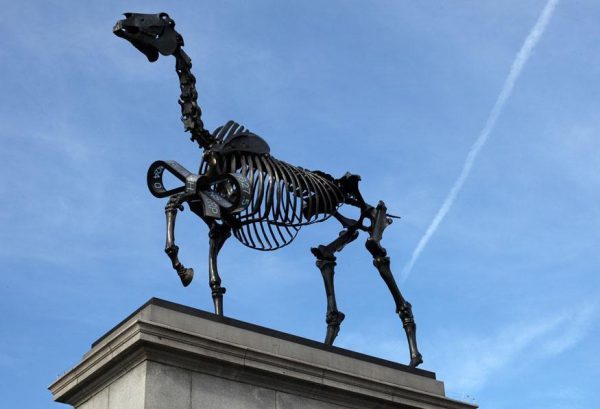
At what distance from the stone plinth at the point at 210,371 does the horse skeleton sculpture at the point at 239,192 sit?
901 mm

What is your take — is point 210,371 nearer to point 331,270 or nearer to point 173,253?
point 173,253

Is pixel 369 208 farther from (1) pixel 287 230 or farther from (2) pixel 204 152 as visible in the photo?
(2) pixel 204 152

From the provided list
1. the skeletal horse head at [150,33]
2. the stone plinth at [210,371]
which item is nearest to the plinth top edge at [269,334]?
the stone plinth at [210,371]

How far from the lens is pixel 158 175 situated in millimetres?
18672

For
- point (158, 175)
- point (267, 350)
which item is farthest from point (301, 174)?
point (267, 350)

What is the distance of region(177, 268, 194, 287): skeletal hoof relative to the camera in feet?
57.3

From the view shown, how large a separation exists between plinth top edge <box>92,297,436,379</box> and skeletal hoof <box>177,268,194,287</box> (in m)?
0.65

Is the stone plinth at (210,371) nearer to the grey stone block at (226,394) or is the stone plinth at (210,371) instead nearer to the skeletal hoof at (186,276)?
the grey stone block at (226,394)

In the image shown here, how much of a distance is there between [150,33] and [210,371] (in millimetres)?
5502

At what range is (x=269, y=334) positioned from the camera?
1747cm

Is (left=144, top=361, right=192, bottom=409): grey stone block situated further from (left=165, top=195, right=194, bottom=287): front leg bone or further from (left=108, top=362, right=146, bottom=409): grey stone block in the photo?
(left=165, top=195, right=194, bottom=287): front leg bone

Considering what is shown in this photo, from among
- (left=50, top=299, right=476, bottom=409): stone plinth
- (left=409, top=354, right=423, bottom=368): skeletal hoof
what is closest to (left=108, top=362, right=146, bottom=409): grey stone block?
(left=50, top=299, right=476, bottom=409): stone plinth

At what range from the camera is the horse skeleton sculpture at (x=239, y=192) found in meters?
18.2

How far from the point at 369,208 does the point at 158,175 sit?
361 centimetres
